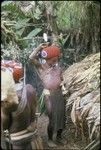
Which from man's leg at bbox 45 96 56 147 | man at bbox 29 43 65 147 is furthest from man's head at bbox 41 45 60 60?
man's leg at bbox 45 96 56 147

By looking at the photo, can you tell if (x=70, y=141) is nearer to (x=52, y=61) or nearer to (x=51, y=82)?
(x=51, y=82)

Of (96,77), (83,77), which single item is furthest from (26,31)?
(96,77)

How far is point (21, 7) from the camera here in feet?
29.2

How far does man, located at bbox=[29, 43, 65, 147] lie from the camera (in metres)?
6.78

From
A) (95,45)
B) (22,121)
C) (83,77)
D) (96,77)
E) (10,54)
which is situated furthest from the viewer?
(10,54)

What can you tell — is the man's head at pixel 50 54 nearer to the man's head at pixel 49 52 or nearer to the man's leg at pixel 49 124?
the man's head at pixel 49 52

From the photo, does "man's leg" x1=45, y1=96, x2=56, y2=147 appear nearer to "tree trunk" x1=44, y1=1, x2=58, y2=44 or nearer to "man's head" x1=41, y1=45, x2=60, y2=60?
"man's head" x1=41, y1=45, x2=60, y2=60

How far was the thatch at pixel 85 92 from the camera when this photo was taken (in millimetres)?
5551

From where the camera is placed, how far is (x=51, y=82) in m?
6.93

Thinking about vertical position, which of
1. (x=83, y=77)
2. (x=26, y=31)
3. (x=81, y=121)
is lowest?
(x=81, y=121)

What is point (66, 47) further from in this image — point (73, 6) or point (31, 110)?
point (31, 110)

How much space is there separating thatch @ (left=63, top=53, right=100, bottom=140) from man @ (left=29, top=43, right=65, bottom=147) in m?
0.16

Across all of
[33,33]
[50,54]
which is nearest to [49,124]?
[50,54]

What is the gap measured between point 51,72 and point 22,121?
1578 millimetres
